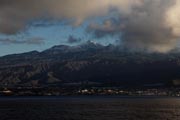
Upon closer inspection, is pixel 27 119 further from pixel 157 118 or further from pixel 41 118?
pixel 157 118

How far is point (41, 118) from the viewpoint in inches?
5344

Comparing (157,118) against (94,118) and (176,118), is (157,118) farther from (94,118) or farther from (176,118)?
(94,118)

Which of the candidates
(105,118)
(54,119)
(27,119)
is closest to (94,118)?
(105,118)

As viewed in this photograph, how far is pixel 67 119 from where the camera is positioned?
131875mm

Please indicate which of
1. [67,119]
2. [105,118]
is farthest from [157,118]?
[67,119]

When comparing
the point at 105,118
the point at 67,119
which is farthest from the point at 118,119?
the point at 67,119

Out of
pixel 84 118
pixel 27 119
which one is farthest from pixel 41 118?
pixel 84 118

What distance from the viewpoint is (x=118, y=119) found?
5157 inches

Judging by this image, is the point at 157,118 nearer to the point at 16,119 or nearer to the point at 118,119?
the point at 118,119

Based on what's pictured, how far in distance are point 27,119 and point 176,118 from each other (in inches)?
Result: 1747

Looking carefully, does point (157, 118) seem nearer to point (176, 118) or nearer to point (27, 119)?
point (176, 118)

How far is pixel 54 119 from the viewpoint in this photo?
5197 inches

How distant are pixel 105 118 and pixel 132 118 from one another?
26.4ft

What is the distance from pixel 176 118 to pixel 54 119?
36.3 meters
